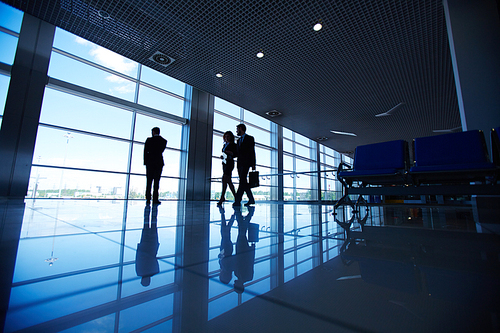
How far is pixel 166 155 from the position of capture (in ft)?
32.9

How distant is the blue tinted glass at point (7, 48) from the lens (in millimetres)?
6562

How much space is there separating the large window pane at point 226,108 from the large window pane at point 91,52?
3803 millimetres

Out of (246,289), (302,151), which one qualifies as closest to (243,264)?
(246,289)

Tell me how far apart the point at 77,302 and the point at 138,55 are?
5858mm

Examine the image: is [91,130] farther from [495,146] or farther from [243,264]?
[495,146]

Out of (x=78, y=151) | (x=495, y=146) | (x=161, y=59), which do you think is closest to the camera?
(x=495, y=146)

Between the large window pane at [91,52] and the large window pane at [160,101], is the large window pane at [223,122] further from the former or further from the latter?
the large window pane at [91,52]

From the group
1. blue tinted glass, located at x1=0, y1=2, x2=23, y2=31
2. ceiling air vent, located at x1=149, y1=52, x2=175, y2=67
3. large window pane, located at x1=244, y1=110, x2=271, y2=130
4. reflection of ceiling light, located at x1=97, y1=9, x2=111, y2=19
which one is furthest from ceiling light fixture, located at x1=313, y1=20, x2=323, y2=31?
large window pane, located at x1=244, y1=110, x2=271, y2=130

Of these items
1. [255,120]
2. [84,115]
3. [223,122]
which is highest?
[255,120]

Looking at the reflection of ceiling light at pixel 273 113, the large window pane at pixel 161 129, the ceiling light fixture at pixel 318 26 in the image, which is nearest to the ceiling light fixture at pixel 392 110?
the reflection of ceiling light at pixel 273 113

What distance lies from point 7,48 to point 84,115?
94.5 inches

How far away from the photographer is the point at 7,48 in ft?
21.9

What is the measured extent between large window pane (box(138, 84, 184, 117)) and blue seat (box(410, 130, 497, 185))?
9.19 meters

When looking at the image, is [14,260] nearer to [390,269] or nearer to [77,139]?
[390,269]
